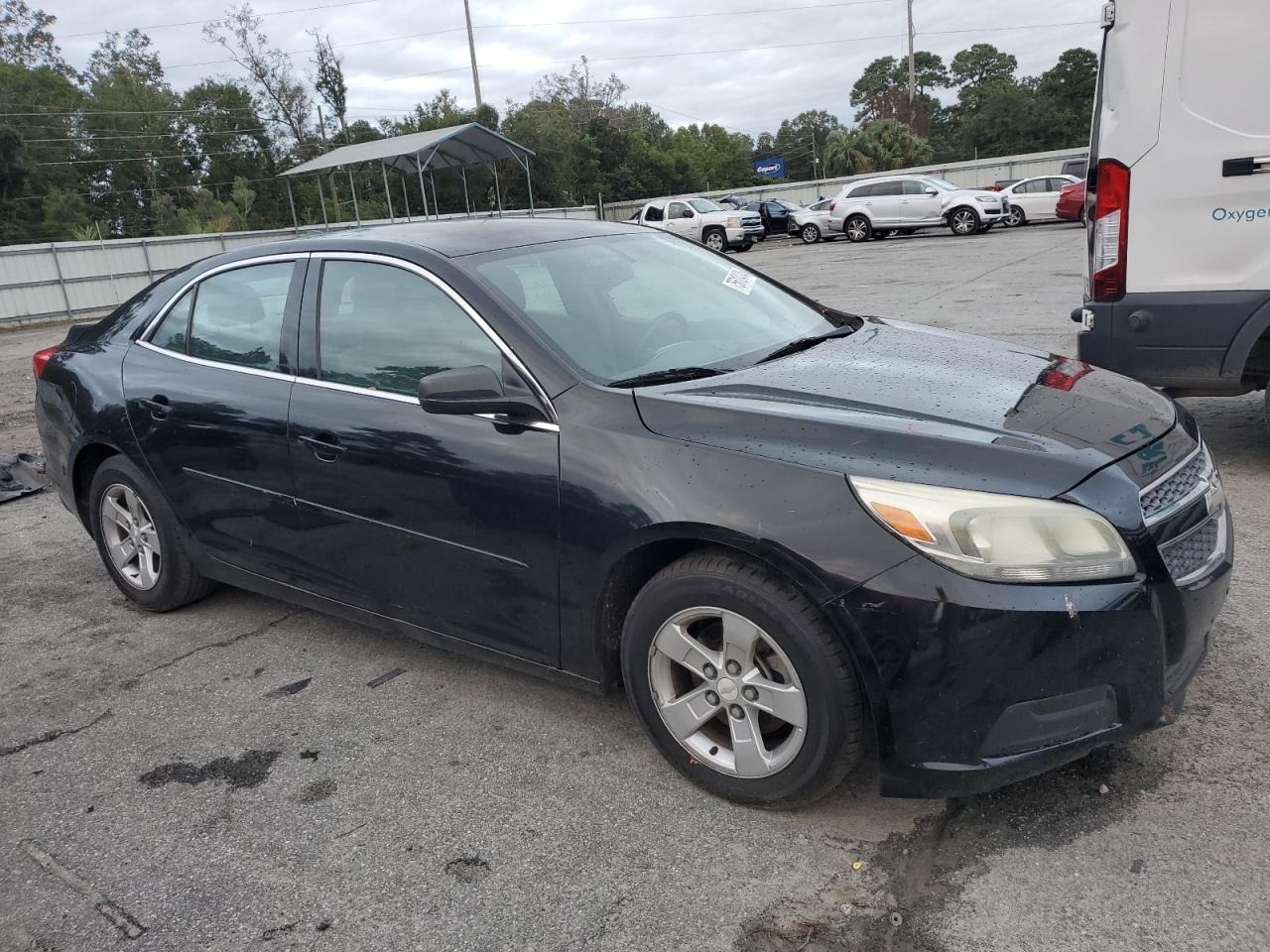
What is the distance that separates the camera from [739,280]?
3963 mm

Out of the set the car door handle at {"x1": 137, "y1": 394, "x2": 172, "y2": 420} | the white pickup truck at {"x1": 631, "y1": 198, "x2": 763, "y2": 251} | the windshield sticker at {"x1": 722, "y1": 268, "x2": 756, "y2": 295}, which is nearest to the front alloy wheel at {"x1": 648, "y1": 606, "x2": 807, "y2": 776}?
the windshield sticker at {"x1": 722, "y1": 268, "x2": 756, "y2": 295}

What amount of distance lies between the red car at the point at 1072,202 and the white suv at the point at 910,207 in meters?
1.37

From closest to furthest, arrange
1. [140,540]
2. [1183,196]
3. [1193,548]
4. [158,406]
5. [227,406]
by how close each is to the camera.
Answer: [1193,548], [227,406], [158,406], [140,540], [1183,196]

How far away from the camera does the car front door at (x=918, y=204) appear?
26.8 metres

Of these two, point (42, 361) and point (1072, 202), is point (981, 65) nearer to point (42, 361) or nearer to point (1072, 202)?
point (1072, 202)

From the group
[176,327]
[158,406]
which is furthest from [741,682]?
[176,327]

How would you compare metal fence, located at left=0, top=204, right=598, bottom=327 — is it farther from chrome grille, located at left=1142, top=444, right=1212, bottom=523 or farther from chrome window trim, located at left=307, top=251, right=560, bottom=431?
chrome grille, located at left=1142, top=444, right=1212, bottom=523

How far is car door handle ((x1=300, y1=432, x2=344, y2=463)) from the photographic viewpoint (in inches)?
133

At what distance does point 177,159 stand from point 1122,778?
66.8 meters

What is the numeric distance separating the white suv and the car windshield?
24.4m

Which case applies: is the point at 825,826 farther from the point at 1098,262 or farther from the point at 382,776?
the point at 1098,262

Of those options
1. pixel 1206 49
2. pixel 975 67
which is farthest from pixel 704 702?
pixel 975 67

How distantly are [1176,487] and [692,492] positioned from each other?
50.4 inches

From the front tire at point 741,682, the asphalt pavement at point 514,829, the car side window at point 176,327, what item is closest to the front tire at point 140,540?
the asphalt pavement at point 514,829
